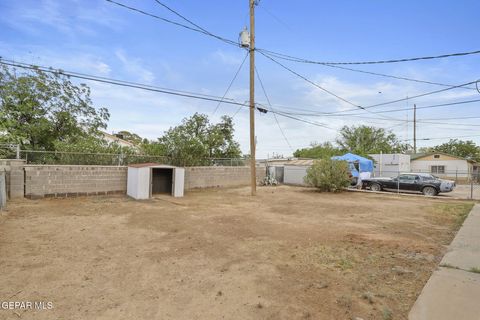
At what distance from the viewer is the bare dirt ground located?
336 centimetres

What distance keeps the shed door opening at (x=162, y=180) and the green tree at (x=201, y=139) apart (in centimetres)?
490

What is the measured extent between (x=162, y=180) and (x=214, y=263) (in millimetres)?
10579

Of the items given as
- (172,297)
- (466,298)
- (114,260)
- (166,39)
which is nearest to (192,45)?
(166,39)

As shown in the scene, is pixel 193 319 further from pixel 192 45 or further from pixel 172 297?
pixel 192 45

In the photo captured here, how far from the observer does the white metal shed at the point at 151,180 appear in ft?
39.9

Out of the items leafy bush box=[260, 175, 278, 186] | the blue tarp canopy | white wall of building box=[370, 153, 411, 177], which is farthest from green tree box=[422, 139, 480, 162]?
leafy bush box=[260, 175, 278, 186]

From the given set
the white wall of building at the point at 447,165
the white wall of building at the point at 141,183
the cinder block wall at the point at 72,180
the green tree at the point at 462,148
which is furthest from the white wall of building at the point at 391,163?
the green tree at the point at 462,148

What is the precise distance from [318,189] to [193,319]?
51.0ft

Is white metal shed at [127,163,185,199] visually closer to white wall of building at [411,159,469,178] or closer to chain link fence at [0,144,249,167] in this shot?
chain link fence at [0,144,249,167]

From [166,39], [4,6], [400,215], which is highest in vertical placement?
[166,39]

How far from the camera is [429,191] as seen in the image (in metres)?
16.0

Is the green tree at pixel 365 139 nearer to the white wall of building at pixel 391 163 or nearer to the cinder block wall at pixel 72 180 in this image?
the white wall of building at pixel 391 163

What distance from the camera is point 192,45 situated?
1251 centimetres

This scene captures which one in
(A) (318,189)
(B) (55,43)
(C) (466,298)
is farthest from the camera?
(A) (318,189)
